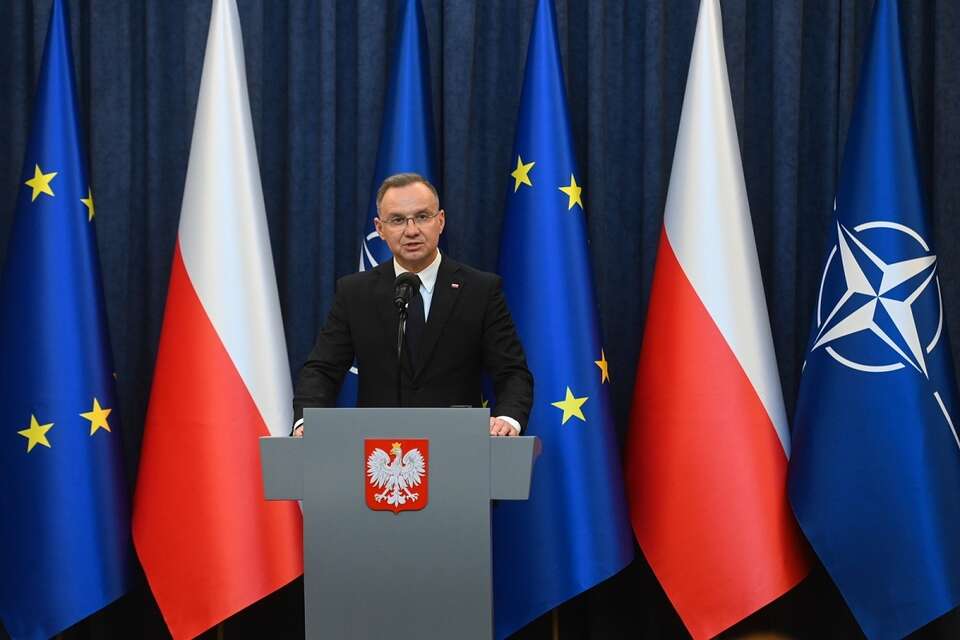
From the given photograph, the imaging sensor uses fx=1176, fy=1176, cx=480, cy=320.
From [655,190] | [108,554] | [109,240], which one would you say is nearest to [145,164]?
[109,240]

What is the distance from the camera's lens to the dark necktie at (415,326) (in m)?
3.21

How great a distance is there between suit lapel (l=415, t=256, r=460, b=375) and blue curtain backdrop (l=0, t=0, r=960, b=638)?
49.9 inches

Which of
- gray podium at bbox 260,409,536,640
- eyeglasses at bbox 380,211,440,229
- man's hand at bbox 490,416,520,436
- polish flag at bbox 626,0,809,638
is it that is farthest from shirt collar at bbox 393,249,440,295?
polish flag at bbox 626,0,809,638

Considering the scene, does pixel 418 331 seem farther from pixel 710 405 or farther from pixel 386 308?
pixel 710 405

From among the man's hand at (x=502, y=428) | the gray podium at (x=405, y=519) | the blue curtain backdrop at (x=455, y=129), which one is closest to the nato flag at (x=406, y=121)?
the blue curtain backdrop at (x=455, y=129)

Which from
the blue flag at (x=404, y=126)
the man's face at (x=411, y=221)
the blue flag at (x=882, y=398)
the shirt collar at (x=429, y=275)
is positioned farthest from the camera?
the blue flag at (x=404, y=126)

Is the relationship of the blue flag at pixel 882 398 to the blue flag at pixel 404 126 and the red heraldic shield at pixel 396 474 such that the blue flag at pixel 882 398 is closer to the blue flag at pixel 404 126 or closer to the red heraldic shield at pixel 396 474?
the blue flag at pixel 404 126

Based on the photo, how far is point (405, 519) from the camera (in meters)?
2.63

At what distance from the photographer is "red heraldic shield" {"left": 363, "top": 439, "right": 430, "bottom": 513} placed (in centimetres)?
262

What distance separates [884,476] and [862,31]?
72.3 inches

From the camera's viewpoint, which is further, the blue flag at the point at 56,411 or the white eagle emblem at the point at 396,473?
the blue flag at the point at 56,411

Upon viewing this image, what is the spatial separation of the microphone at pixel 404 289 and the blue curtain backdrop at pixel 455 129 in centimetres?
191

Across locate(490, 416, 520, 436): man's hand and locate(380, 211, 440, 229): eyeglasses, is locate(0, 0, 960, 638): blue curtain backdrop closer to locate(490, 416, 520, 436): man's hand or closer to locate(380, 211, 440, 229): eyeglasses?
locate(380, 211, 440, 229): eyeglasses

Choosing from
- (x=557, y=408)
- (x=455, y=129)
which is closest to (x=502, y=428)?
(x=557, y=408)
